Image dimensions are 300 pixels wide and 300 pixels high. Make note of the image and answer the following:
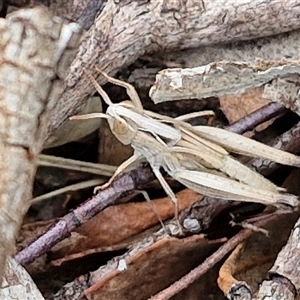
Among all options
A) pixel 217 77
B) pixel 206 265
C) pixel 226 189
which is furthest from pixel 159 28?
pixel 206 265

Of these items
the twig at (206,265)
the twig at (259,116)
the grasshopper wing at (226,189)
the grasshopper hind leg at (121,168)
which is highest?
the twig at (259,116)

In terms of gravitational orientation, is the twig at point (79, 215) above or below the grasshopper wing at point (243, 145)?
below

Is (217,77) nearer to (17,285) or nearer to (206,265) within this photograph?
(206,265)

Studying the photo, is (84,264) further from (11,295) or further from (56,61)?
(56,61)

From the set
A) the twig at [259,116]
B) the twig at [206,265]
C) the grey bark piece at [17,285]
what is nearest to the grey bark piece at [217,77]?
the twig at [259,116]

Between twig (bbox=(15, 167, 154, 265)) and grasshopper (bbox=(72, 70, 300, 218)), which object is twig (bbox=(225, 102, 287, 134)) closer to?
grasshopper (bbox=(72, 70, 300, 218))

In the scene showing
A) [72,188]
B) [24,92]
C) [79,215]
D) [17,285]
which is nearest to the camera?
[24,92]

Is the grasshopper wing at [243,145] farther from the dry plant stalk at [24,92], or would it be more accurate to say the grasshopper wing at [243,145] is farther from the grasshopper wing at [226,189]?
the dry plant stalk at [24,92]
